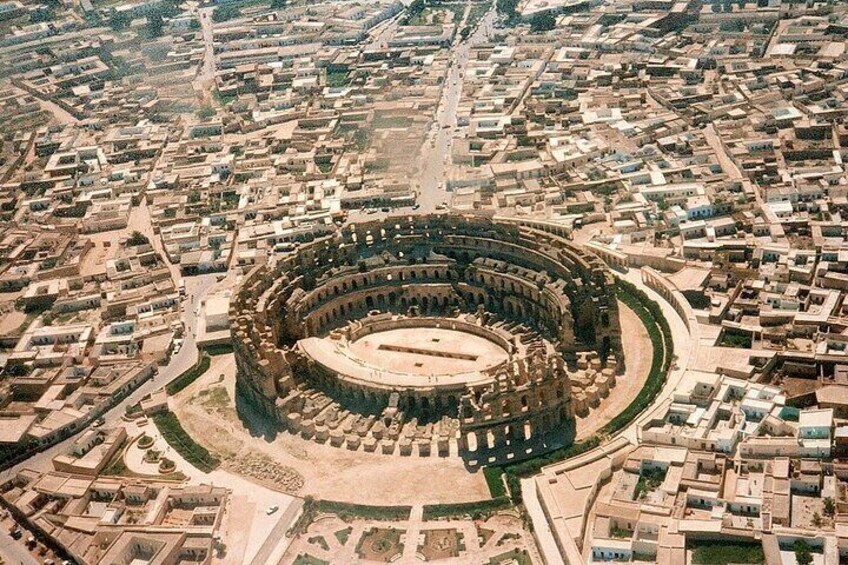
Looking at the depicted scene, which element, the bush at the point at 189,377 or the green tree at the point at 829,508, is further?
the bush at the point at 189,377

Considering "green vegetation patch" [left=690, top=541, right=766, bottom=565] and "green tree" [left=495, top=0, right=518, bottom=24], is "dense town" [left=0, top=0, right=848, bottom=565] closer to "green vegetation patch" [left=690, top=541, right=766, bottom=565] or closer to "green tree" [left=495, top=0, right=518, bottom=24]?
"green vegetation patch" [left=690, top=541, right=766, bottom=565]

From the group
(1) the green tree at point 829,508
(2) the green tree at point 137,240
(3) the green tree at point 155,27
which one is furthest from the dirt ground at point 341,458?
(3) the green tree at point 155,27

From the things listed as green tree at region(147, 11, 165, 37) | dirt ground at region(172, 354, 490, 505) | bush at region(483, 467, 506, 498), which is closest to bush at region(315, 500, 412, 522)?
dirt ground at region(172, 354, 490, 505)

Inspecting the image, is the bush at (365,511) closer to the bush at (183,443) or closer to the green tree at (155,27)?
the bush at (183,443)

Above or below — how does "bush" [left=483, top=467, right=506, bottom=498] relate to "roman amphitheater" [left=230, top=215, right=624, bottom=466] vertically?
below

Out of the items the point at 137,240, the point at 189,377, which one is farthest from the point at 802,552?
the point at 137,240

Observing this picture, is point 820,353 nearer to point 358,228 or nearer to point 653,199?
point 653,199
